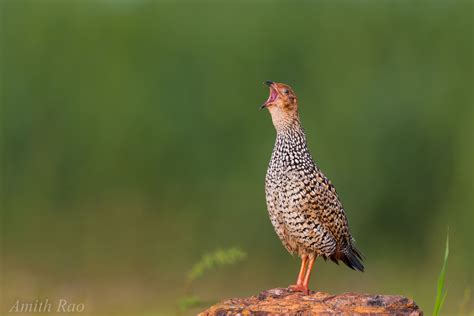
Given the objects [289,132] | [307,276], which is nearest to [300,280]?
[307,276]

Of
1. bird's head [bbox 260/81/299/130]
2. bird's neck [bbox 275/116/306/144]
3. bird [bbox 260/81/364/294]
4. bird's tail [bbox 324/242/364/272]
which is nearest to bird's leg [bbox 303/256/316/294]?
bird [bbox 260/81/364/294]

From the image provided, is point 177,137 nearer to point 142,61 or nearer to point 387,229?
point 142,61

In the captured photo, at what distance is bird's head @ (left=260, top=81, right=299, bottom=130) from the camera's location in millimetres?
6617

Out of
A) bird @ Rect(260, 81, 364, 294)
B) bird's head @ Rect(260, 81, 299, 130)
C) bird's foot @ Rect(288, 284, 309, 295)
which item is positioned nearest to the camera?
bird's foot @ Rect(288, 284, 309, 295)

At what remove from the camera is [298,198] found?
21.0 feet

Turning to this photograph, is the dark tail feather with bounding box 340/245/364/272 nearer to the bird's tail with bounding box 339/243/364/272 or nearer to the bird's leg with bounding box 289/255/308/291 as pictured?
the bird's tail with bounding box 339/243/364/272

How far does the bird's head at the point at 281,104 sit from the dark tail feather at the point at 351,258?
98 cm

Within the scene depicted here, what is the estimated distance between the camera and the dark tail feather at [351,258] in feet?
22.8

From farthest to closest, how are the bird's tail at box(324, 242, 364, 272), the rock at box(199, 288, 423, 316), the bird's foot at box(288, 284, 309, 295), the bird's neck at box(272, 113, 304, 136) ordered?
the bird's tail at box(324, 242, 364, 272) → the bird's neck at box(272, 113, 304, 136) → the bird's foot at box(288, 284, 309, 295) → the rock at box(199, 288, 423, 316)

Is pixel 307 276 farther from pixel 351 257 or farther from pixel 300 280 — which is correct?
pixel 351 257

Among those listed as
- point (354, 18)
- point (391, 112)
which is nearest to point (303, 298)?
point (391, 112)

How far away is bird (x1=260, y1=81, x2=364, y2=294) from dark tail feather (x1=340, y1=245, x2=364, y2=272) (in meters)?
0.12

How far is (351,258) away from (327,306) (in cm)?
120

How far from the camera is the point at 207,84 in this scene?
51.6ft
